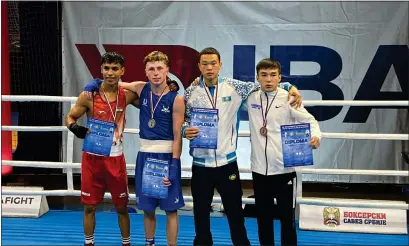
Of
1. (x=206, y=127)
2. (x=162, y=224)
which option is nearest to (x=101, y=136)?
(x=206, y=127)

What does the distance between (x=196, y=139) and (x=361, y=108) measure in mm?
2776

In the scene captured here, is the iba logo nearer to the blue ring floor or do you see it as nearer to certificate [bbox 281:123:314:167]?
the blue ring floor

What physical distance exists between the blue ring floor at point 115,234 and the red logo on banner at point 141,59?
1662 mm

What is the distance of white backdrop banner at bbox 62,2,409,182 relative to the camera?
462 cm

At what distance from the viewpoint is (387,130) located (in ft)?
15.4

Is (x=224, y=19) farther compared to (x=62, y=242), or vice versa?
(x=224, y=19)

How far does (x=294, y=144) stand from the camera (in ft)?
8.49

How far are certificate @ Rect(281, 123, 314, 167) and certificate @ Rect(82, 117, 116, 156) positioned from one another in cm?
104

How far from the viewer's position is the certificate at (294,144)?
8.46ft

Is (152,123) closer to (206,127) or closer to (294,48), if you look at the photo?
(206,127)

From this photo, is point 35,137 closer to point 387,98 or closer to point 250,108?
point 250,108

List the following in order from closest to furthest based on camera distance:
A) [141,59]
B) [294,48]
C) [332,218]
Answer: [332,218]
[294,48]
[141,59]

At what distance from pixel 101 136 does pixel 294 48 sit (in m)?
2.70

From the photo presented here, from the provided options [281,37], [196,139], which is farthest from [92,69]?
[196,139]
